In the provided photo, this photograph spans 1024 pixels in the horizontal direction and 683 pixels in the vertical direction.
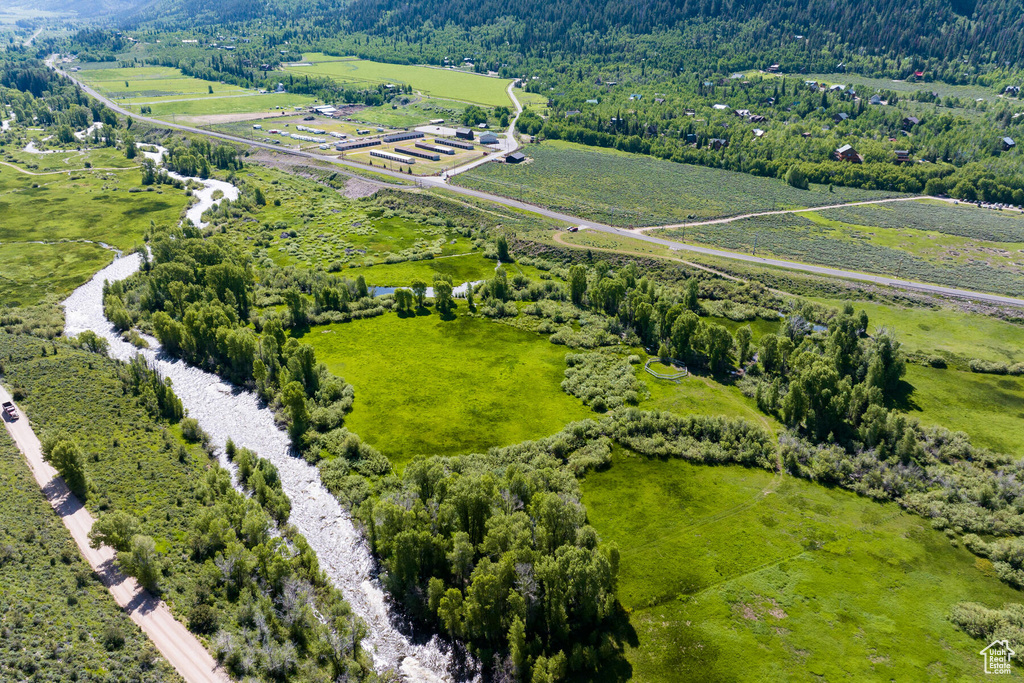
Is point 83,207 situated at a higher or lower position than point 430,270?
higher

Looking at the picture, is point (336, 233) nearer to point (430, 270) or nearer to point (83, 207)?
point (430, 270)

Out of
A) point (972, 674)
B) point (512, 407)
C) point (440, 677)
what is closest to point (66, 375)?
point (512, 407)

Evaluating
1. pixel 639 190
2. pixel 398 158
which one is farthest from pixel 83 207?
pixel 639 190

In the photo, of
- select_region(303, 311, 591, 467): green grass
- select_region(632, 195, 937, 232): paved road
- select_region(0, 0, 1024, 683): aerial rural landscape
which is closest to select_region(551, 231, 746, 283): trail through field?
select_region(0, 0, 1024, 683): aerial rural landscape

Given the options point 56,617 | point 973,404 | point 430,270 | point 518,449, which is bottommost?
point 56,617

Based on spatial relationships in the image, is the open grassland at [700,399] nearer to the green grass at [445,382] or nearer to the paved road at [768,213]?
the green grass at [445,382]

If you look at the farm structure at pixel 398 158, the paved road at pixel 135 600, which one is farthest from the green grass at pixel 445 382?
the farm structure at pixel 398 158
